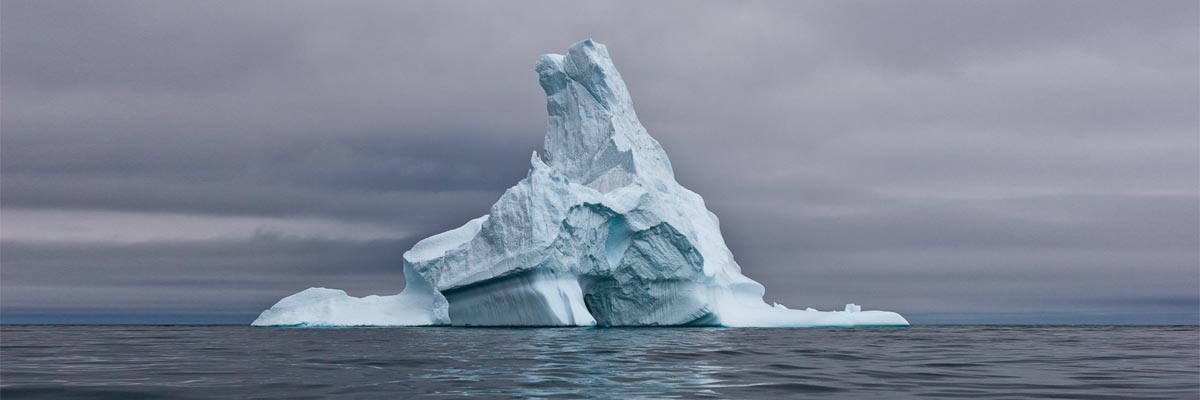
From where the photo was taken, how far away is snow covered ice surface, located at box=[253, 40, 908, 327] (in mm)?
31156

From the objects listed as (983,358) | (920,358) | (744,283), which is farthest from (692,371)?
(744,283)

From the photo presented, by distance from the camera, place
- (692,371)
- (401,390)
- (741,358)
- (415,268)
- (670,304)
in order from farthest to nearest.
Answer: (415,268)
(670,304)
(741,358)
(692,371)
(401,390)

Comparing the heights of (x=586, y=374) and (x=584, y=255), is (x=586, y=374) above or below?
below

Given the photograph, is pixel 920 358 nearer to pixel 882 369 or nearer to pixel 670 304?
pixel 882 369

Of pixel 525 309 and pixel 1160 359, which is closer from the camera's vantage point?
pixel 1160 359

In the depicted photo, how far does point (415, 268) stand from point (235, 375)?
82.4 feet

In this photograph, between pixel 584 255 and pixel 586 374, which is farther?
pixel 584 255

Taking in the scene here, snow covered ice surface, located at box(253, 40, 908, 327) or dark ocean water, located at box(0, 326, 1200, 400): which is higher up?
snow covered ice surface, located at box(253, 40, 908, 327)

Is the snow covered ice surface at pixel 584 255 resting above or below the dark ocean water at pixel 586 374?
above

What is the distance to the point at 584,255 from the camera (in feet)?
105

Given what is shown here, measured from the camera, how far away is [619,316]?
114ft

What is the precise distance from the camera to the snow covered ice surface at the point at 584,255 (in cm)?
3116

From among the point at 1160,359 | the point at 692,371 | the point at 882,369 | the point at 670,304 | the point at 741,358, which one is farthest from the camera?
the point at 670,304

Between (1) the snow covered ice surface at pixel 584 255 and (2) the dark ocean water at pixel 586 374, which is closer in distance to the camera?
(2) the dark ocean water at pixel 586 374
